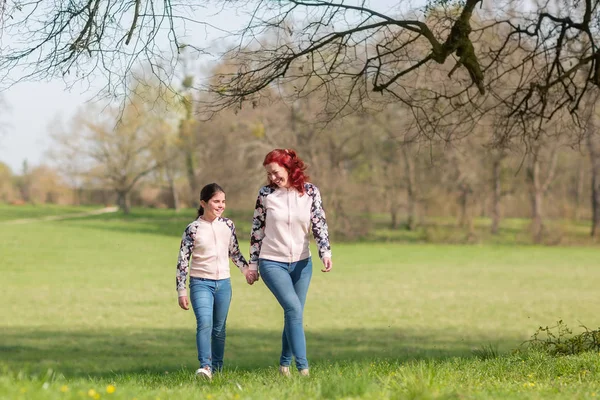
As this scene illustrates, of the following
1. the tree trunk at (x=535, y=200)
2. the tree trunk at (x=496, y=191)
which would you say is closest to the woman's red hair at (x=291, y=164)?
the tree trunk at (x=496, y=191)

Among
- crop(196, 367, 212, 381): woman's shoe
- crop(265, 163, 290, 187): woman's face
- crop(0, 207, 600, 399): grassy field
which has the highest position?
crop(265, 163, 290, 187): woman's face

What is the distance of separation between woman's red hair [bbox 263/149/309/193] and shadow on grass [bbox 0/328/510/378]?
18.8 feet

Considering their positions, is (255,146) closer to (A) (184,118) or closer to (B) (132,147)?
(A) (184,118)

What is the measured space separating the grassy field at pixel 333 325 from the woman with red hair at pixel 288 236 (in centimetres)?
58

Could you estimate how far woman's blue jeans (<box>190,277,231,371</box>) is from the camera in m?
7.13

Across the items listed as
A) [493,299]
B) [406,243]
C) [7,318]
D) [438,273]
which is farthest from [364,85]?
[406,243]

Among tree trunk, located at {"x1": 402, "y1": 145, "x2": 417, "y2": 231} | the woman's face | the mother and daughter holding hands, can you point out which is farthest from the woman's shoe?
tree trunk, located at {"x1": 402, "y1": 145, "x2": 417, "y2": 231}

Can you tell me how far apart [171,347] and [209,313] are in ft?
29.3

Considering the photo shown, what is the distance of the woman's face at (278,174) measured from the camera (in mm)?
6871

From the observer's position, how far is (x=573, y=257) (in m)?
42.8

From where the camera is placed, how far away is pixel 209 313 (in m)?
7.20

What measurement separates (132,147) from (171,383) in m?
63.8

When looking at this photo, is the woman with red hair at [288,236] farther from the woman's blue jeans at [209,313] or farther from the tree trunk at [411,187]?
the tree trunk at [411,187]

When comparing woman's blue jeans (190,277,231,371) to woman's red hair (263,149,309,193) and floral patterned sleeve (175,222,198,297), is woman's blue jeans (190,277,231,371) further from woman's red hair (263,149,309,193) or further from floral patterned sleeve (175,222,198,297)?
woman's red hair (263,149,309,193)
